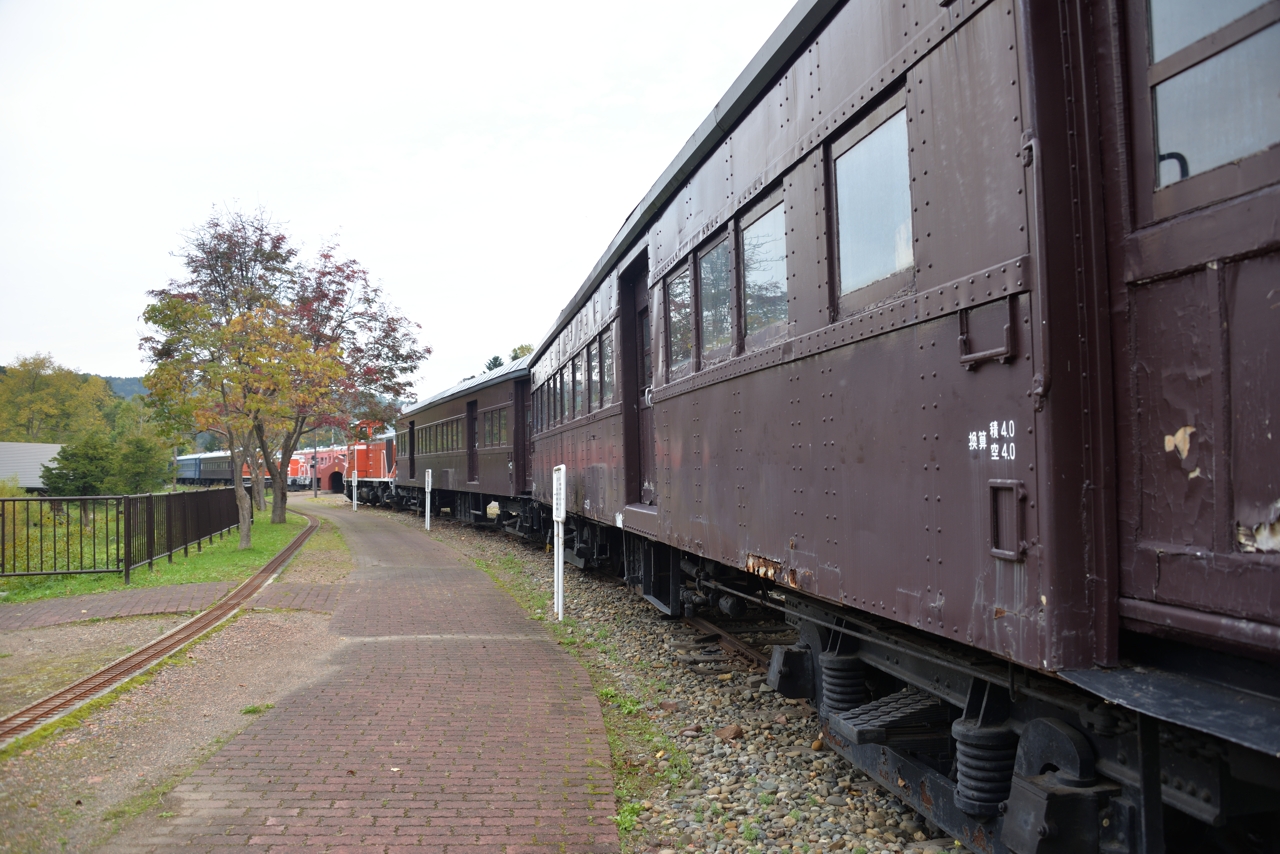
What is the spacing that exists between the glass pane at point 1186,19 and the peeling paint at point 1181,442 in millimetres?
886

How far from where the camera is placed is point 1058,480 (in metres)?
2.18

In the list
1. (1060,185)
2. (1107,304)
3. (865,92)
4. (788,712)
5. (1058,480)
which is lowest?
(788,712)

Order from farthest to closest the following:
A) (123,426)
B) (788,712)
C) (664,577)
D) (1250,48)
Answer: (123,426)
(664,577)
(788,712)
(1250,48)

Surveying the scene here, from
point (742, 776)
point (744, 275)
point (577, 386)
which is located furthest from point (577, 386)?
point (742, 776)

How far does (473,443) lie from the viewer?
20766 millimetres

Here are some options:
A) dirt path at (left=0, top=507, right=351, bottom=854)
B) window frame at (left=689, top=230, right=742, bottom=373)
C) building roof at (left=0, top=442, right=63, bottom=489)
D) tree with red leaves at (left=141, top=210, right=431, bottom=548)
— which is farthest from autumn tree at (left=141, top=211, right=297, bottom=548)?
building roof at (left=0, top=442, right=63, bottom=489)

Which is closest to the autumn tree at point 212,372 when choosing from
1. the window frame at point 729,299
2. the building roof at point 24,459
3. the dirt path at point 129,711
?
the dirt path at point 129,711

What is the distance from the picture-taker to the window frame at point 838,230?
2969 millimetres

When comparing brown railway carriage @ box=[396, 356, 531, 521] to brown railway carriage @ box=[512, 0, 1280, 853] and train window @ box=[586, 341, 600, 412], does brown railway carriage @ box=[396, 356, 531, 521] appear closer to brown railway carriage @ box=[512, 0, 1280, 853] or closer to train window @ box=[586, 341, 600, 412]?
train window @ box=[586, 341, 600, 412]

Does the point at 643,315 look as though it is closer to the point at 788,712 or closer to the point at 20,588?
the point at 788,712

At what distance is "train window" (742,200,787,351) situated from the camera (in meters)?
4.01

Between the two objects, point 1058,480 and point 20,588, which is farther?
point 20,588

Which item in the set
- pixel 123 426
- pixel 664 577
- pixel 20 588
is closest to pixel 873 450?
pixel 664 577

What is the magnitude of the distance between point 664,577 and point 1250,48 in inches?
251
